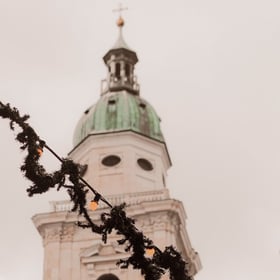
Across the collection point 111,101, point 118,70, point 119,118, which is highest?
point 118,70

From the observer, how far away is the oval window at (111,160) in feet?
148

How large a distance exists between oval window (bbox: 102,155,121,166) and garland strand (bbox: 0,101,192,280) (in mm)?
32000

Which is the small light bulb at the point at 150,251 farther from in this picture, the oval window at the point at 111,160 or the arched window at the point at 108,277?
the oval window at the point at 111,160

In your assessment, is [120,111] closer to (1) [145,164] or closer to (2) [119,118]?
(2) [119,118]

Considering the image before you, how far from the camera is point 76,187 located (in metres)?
12.4

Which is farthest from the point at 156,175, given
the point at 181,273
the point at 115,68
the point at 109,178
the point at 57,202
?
the point at 181,273

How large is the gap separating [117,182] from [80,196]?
3122 centimetres

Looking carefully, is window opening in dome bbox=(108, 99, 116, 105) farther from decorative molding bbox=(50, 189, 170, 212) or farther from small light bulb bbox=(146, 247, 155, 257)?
small light bulb bbox=(146, 247, 155, 257)

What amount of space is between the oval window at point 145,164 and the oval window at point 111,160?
96 cm

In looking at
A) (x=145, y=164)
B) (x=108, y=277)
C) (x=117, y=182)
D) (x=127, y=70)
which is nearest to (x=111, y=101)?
(x=127, y=70)

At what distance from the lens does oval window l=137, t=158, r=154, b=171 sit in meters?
45.3

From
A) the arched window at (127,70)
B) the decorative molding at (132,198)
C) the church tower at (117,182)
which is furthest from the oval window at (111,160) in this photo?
the arched window at (127,70)

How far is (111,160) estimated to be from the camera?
45125 millimetres

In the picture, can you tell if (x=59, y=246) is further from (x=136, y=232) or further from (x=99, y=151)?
(x=136, y=232)
